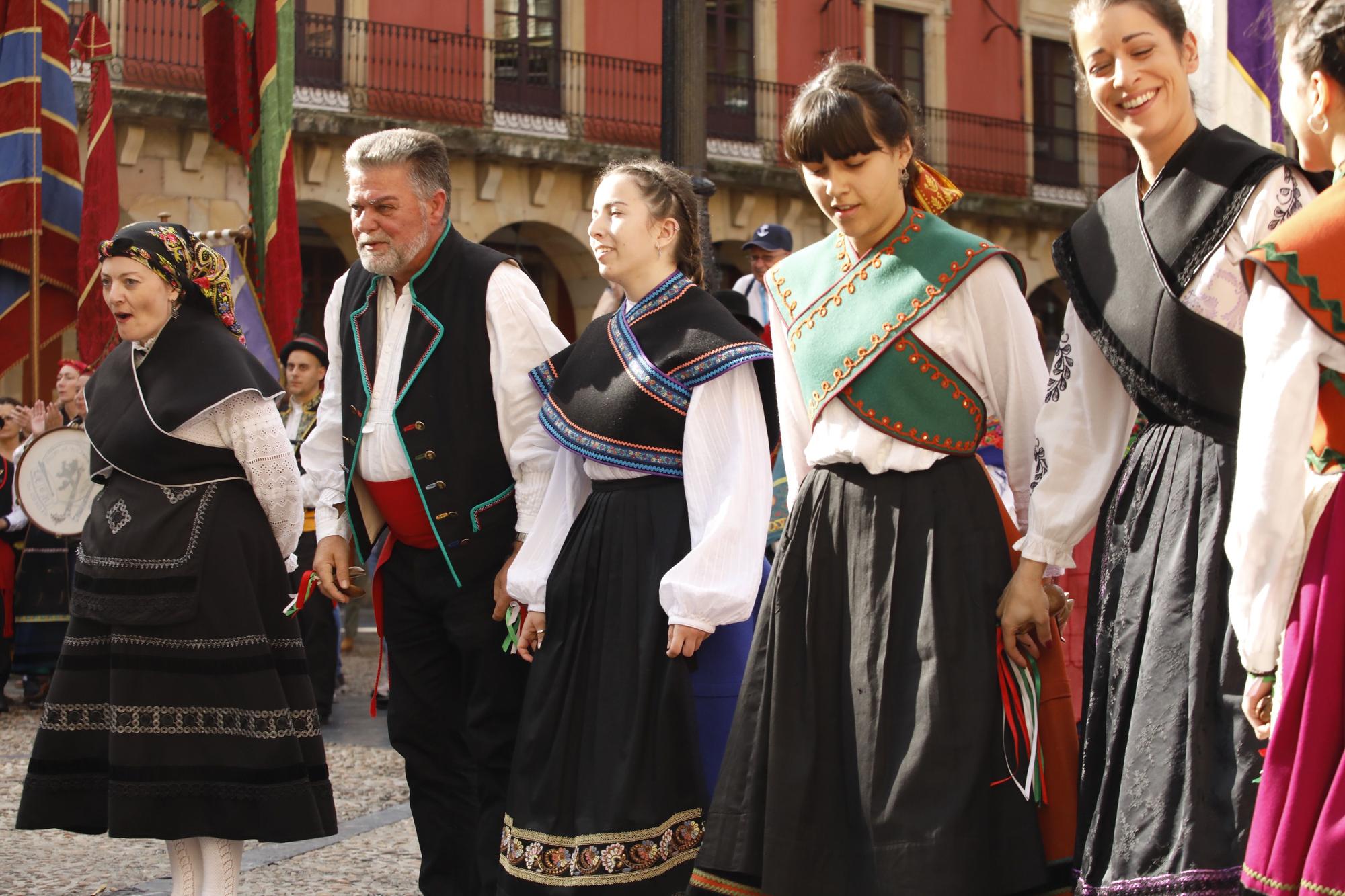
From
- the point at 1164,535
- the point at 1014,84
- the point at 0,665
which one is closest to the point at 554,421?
the point at 1164,535

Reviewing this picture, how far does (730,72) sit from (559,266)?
3675 millimetres

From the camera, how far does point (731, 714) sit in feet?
12.3

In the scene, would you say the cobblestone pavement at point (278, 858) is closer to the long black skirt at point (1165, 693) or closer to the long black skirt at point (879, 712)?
the long black skirt at point (879, 712)

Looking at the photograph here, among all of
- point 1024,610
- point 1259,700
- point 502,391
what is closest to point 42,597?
point 502,391

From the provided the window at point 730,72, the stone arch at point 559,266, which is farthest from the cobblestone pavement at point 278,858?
the window at point 730,72

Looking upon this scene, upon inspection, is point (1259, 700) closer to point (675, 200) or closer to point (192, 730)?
point (675, 200)

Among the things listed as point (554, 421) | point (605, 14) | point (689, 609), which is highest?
point (605, 14)

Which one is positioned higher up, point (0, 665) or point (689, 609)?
point (689, 609)

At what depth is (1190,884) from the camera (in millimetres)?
2486

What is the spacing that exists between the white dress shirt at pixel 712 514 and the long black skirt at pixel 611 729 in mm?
75

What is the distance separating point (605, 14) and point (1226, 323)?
18362mm

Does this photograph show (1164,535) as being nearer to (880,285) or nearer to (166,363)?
(880,285)

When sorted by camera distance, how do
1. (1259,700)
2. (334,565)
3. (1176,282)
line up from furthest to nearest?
(334,565), (1176,282), (1259,700)

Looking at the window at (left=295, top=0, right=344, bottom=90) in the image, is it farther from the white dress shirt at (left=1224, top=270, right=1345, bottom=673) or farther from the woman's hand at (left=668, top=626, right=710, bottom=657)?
the white dress shirt at (left=1224, top=270, right=1345, bottom=673)
